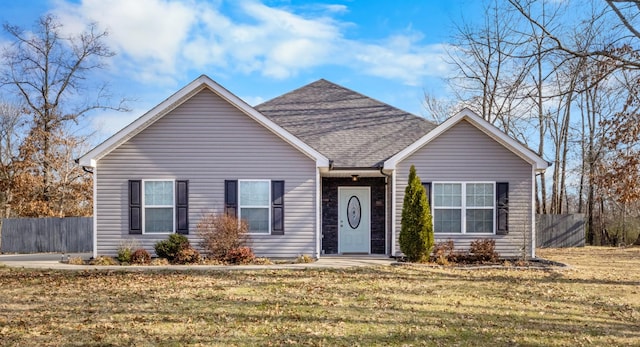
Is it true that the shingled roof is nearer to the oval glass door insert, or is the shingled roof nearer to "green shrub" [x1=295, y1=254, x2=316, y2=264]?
the oval glass door insert

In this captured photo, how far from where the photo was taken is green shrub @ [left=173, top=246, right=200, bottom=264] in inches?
515

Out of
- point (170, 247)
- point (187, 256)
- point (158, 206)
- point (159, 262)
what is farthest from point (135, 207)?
point (187, 256)

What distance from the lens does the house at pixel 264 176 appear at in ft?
44.7

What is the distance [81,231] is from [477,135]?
16137 millimetres

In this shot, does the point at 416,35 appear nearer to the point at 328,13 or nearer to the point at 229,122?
the point at 328,13

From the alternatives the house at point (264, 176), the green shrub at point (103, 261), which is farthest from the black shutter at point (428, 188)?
the green shrub at point (103, 261)

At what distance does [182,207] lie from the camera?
1370 centimetres

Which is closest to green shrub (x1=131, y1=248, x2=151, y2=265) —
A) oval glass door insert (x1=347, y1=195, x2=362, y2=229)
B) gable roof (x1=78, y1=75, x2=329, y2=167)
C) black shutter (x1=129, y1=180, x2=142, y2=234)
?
black shutter (x1=129, y1=180, x2=142, y2=234)

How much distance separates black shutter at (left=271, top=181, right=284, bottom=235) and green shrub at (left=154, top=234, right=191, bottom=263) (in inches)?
102

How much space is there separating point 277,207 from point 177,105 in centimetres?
411

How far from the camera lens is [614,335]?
21.7 ft

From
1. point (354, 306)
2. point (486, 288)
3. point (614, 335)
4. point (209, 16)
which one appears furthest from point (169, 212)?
point (614, 335)

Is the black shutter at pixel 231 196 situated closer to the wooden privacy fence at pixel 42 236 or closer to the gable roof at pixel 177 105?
the gable roof at pixel 177 105

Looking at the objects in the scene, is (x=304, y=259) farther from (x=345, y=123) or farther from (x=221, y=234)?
(x=345, y=123)
